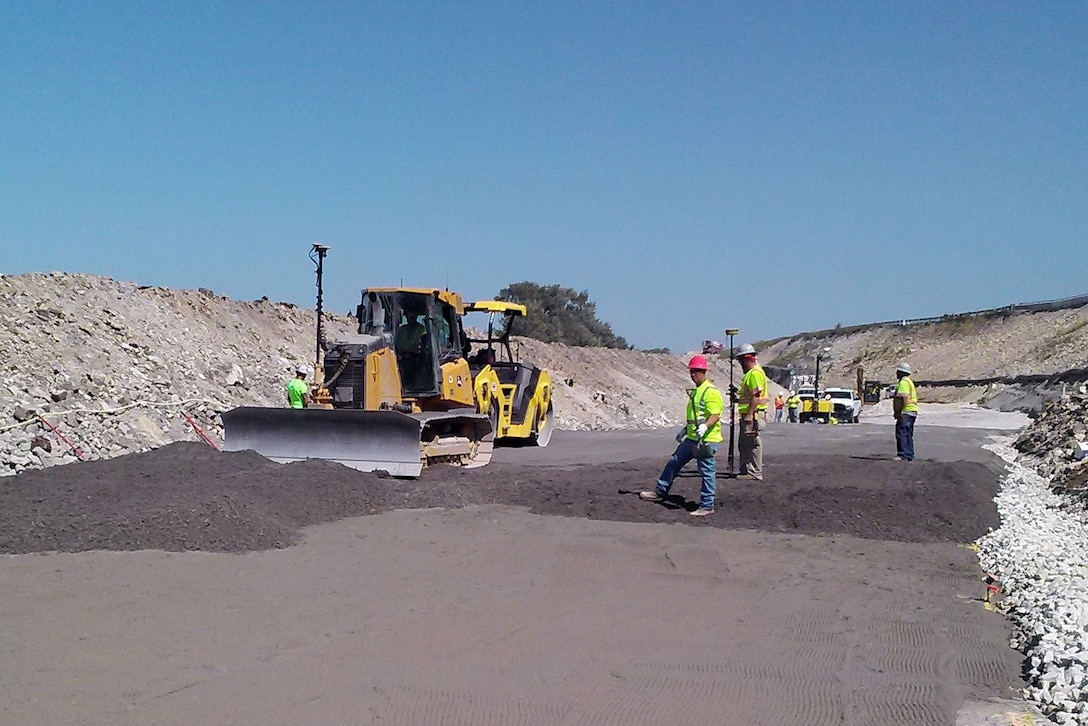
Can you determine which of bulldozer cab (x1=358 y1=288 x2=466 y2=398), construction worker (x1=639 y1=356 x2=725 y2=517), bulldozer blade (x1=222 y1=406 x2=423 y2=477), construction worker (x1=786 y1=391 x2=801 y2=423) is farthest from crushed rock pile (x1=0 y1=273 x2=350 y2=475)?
construction worker (x1=786 y1=391 x2=801 y2=423)

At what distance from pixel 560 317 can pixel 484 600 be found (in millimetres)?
51739

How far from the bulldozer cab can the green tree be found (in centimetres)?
3647

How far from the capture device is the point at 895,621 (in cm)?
679

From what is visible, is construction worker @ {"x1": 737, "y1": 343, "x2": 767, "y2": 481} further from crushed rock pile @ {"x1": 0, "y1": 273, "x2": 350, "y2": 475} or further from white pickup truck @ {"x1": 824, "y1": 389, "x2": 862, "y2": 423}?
white pickup truck @ {"x1": 824, "y1": 389, "x2": 862, "y2": 423}

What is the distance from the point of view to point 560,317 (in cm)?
5862

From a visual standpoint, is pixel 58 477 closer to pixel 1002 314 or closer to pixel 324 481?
pixel 324 481

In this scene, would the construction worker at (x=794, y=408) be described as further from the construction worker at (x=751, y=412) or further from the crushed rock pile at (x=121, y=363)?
the construction worker at (x=751, y=412)

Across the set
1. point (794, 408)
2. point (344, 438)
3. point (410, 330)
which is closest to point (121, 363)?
point (410, 330)

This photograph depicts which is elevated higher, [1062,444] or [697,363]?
[697,363]

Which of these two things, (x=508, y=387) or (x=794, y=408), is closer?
(x=508, y=387)

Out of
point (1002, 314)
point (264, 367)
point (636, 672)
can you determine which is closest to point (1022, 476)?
point (636, 672)

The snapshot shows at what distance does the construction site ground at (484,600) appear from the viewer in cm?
506

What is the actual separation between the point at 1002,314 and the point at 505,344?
249 feet

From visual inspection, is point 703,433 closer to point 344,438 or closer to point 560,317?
point 344,438
